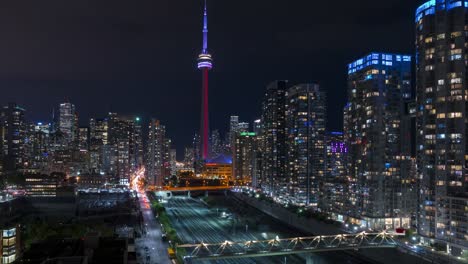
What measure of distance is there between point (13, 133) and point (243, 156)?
270 feet

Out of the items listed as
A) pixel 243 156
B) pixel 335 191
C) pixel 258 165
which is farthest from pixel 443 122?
pixel 243 156

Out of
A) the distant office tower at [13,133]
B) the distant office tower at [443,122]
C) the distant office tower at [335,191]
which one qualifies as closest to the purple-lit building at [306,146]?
the distant office tower at [335,191]

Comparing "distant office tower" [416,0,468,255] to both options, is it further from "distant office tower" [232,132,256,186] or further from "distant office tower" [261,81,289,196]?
"distant office tower" [232,132,256,186]

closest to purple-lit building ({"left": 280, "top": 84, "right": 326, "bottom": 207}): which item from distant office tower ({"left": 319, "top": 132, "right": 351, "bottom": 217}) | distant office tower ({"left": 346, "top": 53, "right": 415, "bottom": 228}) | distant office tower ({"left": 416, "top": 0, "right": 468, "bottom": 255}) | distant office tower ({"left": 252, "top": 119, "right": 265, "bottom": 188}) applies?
distant office tower ({"left": 319, "top": 132, "right": 351, "bottom": 217})

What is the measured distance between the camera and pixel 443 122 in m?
57.2

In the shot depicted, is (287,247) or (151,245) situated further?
(151,245)

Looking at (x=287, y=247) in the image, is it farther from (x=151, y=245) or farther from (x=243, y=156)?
(x=243, y=156)

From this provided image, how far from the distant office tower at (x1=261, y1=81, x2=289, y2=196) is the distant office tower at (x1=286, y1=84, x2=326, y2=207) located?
921 cm

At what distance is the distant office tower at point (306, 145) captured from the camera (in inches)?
4513

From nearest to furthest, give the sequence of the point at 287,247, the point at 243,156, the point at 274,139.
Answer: the point at 287,247
the point at 274,139
the point at 243,156

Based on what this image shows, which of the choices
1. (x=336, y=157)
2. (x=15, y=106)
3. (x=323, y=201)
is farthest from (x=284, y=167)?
(x=15, y=106)

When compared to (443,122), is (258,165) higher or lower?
lower

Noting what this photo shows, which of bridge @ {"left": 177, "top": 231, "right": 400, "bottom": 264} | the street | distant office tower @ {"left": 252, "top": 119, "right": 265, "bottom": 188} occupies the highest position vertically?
distant office tower @ {"left": 252, "top": 119, "right": 265, "bottom": 188}

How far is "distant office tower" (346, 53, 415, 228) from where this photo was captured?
75.1m
